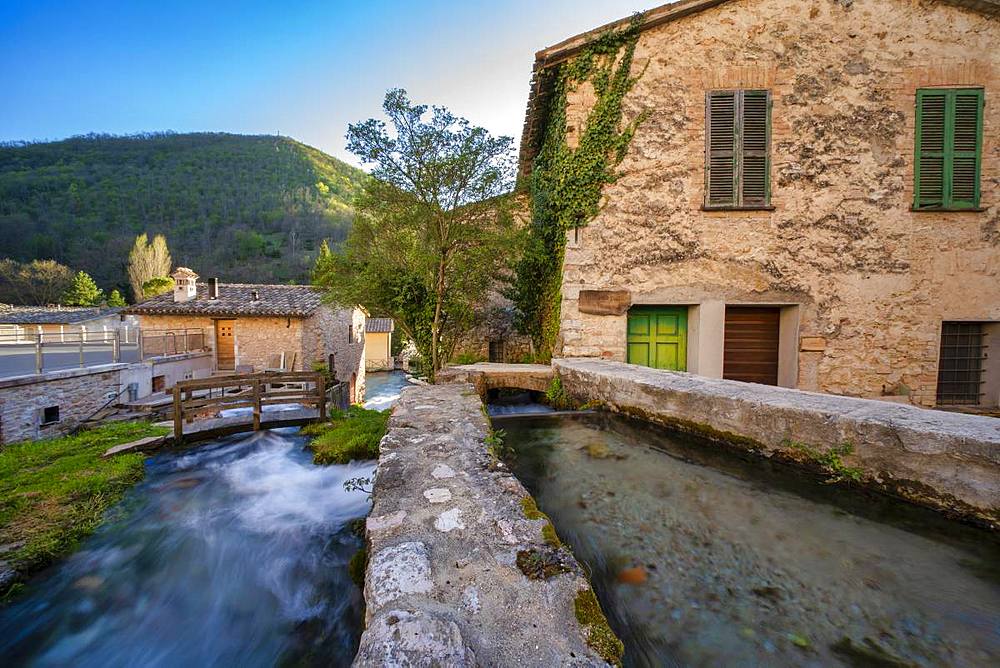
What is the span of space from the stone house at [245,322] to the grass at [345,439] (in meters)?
9.88

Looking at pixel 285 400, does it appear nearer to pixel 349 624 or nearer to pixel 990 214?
pixel 349 624

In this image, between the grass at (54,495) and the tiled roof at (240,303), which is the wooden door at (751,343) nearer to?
the grass at (54,495)

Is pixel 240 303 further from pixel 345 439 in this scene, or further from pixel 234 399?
pixel 345 439

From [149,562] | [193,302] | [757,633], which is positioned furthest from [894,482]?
[193,302]

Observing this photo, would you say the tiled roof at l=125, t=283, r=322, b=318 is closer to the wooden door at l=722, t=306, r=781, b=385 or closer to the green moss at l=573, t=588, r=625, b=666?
the wooden door at l=722, t=306, r=781, b=385

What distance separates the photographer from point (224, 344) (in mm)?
16094

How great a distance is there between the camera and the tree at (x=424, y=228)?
6195mm

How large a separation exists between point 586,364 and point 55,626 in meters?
5.14

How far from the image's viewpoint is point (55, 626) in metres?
2.32

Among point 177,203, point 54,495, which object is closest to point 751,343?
point 54,495

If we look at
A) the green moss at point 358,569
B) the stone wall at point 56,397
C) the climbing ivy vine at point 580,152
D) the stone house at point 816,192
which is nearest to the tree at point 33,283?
the stone wall at point 56,397

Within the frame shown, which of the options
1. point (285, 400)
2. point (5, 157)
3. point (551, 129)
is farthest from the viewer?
point (5, 157)

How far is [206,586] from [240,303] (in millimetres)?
16054

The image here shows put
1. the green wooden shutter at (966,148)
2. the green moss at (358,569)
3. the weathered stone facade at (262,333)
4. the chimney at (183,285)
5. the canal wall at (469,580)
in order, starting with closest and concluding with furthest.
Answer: the canal wall at (469,580) < the green moss at (358,569) < the green wooden shutter at (966,148) < the weathered stone facade at (262,333) < the chimney at (183,285)
